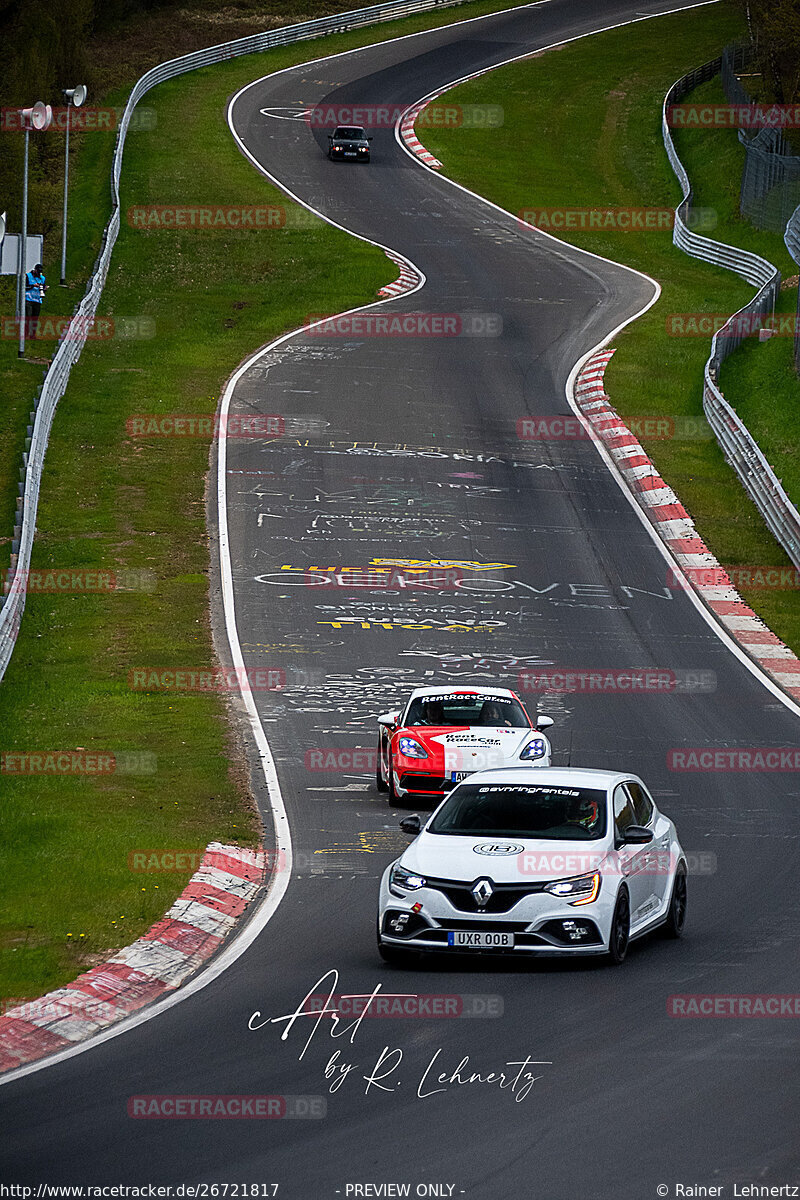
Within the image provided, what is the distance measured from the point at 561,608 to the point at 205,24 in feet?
228

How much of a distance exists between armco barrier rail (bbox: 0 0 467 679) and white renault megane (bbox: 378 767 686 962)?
1145cm

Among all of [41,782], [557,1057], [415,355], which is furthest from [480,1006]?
[415,355]

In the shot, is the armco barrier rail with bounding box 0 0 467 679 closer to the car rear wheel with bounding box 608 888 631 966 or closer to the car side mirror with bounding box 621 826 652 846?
the car side mirror with bounding box 621 826 652 846

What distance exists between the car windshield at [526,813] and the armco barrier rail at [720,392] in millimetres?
18844

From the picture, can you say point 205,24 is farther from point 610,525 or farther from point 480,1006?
point 480,1006

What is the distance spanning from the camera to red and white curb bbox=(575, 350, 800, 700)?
26.3 m

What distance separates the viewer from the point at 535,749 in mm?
18406

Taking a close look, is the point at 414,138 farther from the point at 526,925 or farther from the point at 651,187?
the point at 526,925

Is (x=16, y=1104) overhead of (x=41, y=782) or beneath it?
overhead

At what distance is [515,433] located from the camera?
39.0 metres

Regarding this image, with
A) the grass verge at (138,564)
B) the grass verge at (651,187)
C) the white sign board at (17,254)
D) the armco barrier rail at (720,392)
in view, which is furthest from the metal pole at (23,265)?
the armco barrier rail at (720,392)

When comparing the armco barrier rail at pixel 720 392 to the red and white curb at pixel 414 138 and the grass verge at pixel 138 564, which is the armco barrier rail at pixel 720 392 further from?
the grass verge at pixel 138 564

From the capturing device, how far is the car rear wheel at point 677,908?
12984 millimetres

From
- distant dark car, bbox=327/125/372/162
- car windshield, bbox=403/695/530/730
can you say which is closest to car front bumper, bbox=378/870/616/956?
car windshield, bbox=403/695/530/730
